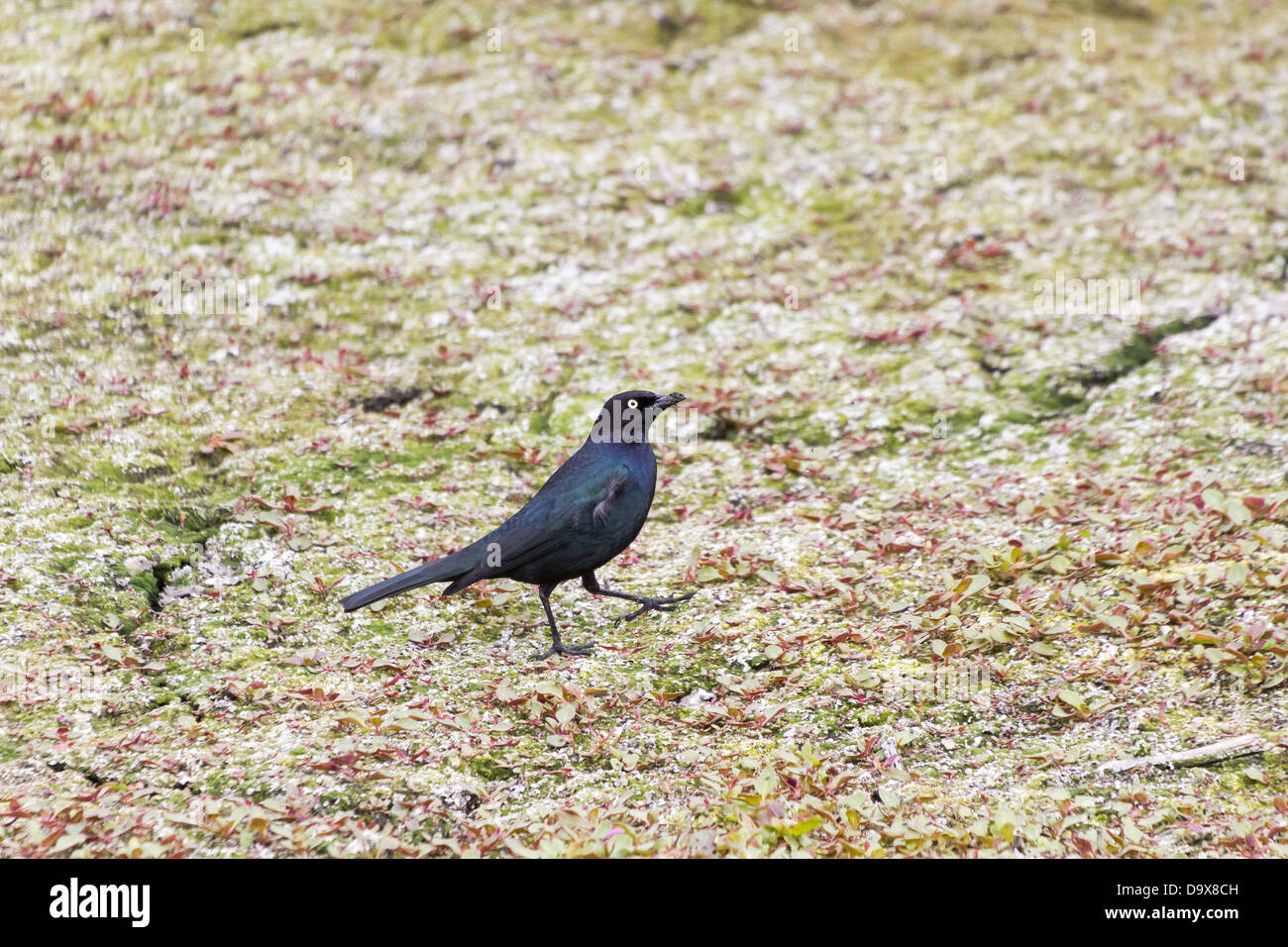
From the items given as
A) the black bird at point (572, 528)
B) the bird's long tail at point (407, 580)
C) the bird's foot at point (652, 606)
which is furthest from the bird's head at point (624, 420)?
the bird's long tail at point (407, 580)

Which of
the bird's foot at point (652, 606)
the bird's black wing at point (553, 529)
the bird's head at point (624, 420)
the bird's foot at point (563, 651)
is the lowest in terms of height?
the bird's foot at point (563, 651)

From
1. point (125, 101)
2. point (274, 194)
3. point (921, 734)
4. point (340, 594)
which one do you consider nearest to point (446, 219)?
point (274, 194)

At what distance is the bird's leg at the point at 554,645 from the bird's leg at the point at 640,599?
34 cm

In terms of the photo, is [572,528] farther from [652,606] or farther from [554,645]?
[652,606]

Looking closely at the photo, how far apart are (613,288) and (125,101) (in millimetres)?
7115

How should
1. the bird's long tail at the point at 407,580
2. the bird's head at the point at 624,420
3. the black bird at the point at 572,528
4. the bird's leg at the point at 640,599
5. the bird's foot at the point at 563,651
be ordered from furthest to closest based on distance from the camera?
the bird's leg at the point at 640,599
the bird's head at the point at 624,420
the bird's foot at the point at 563,651
the black bird at the point at 572,528
the bird's long tail at the point at 407,580

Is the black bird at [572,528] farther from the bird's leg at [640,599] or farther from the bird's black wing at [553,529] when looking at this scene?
the bird's leg at [640,599]

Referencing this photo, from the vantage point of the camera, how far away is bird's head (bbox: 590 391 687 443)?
7867 millimetres

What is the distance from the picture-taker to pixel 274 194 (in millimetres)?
13391

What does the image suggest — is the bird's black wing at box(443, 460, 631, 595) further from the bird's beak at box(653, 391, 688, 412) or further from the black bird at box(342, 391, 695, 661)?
the bird's beak at box(653, 391, 688, 412)

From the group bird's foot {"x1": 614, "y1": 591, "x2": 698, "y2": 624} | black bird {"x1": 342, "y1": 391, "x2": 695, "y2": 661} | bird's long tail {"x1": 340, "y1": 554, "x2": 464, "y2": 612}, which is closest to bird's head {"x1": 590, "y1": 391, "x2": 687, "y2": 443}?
black bird {"x1": 342, "y1": 391, "x2": 695, "y2": 661}

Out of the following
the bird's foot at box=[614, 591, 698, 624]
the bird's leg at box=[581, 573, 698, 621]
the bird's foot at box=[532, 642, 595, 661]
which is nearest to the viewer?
the bird's foot at box=[532, 642, 595, 661]

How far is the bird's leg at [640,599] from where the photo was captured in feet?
26.6

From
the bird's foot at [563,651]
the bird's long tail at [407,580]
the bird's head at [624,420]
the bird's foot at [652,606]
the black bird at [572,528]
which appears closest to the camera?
the bird's long tail at [407,580]
